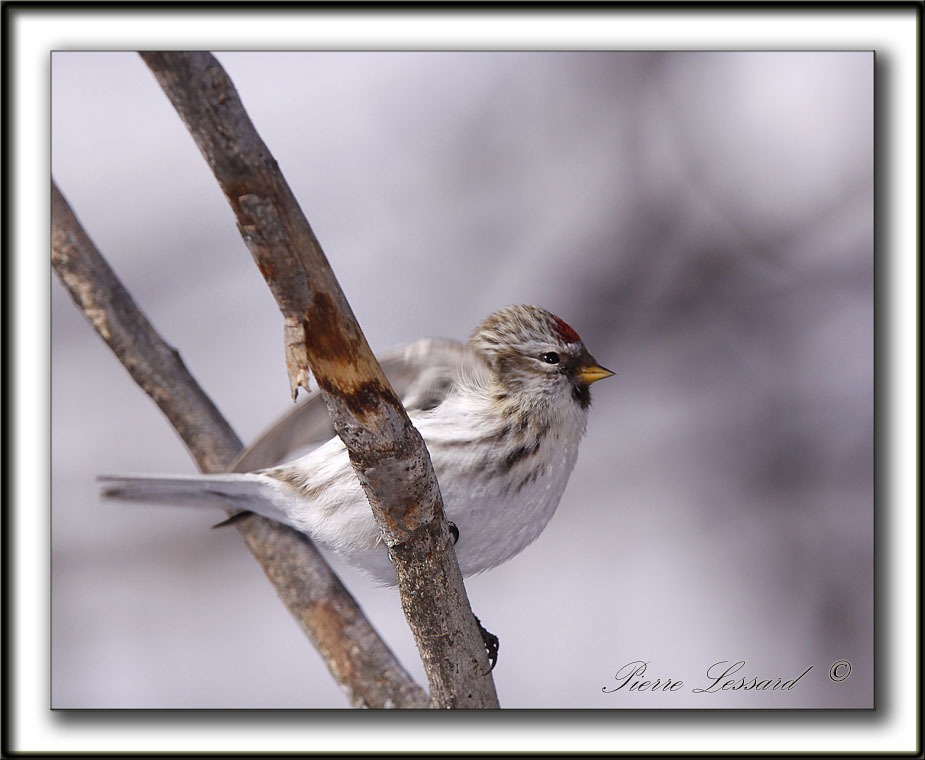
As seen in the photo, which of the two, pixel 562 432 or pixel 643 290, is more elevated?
pixel 643 290

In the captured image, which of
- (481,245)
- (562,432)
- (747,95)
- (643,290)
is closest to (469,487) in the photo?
(562,432)

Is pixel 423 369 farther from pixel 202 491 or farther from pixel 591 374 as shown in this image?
pixel 202 491

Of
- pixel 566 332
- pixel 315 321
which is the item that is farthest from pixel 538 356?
pixel 315 321

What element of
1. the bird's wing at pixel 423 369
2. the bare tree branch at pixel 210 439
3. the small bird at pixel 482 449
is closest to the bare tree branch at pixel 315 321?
the small bird at pixel 482 449

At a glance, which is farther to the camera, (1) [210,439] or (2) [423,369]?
(1) [210,439]

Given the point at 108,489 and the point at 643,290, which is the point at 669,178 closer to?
the point at 643,290

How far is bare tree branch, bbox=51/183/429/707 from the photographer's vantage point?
4.70 feet

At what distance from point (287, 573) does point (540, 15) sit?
0.94 meters

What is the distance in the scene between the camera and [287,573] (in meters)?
1.52

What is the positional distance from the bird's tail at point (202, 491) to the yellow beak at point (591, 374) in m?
0.44

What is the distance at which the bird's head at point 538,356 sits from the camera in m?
1.21

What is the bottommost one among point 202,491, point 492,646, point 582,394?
point 492,646

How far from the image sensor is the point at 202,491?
4.28ft

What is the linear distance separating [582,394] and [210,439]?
62 centimetres
